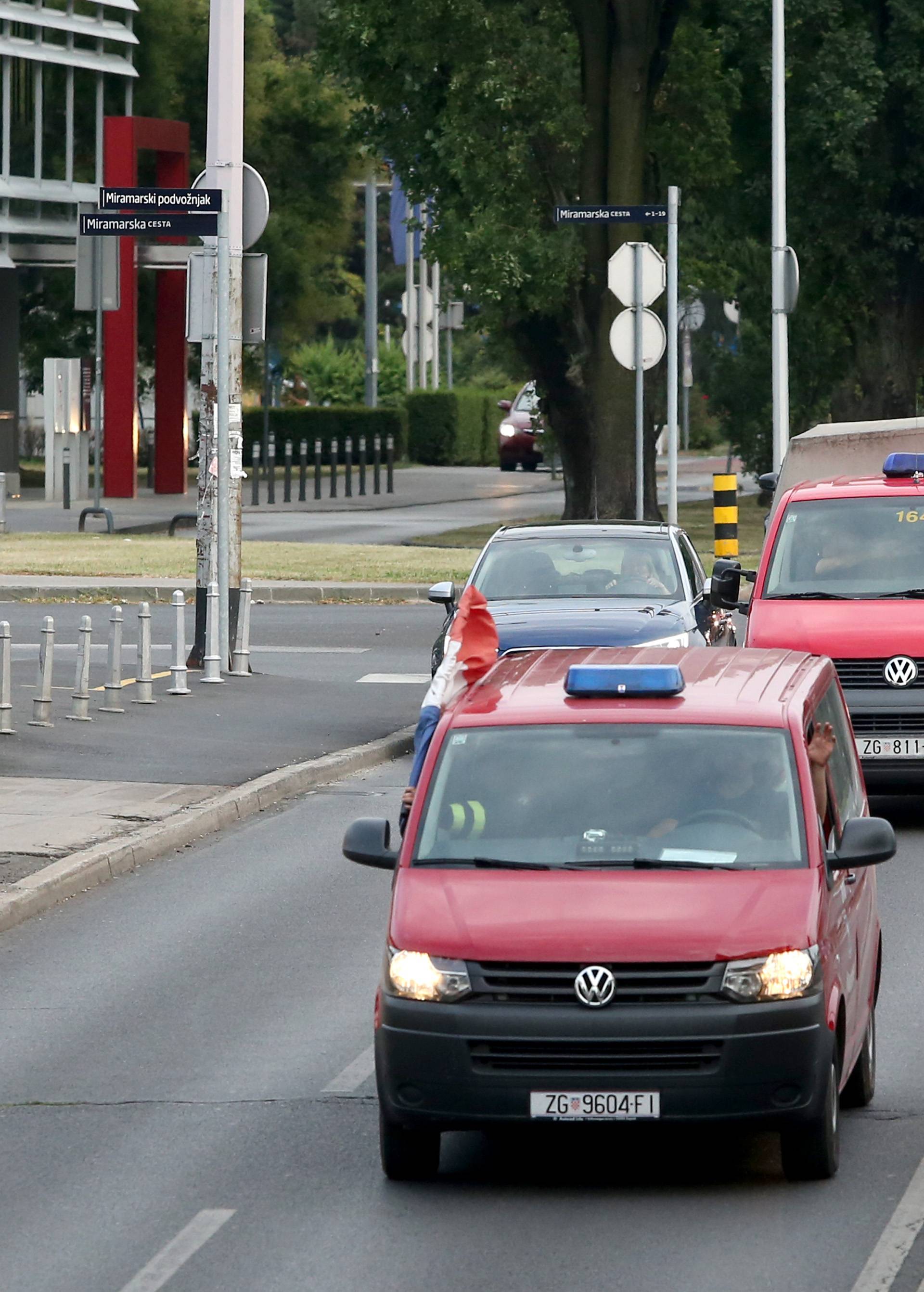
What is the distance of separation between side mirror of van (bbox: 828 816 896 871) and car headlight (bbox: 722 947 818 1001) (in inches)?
20.8

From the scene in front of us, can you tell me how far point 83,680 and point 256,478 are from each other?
29.9 meters

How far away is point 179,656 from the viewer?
18328mm

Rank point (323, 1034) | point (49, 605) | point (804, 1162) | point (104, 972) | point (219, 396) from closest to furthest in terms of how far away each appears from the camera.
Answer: point (804, 1162)
point (323, 1034)
point (104, 972)
point (219, 396)
point (49, 605)

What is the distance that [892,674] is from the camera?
13.6 metres

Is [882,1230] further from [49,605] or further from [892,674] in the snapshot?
[49,605]

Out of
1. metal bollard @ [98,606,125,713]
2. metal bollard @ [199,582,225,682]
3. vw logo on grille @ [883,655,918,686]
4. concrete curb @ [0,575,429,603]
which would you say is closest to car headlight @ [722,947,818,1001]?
vw logo on grille @ [883,655,918,686]

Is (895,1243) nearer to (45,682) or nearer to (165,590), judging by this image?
(45,682)

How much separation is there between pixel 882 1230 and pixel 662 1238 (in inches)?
22.9

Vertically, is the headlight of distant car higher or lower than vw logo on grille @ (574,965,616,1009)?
higher

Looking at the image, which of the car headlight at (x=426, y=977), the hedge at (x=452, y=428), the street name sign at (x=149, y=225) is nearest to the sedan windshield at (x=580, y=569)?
the street name sign at (x=149, y=225)

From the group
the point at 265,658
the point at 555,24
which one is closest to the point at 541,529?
the point at 265,658

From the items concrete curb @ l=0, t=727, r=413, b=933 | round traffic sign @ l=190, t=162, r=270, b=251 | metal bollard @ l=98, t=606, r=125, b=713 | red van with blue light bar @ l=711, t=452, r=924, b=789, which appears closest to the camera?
concrete curb @ l=0, t=727, r=413, b=933

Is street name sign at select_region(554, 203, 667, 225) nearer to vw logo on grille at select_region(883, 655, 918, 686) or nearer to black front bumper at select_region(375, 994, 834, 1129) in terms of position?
vw logo on grille at select_region(883, 655, 918, 686)

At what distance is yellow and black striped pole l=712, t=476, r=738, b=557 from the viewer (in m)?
25.1
